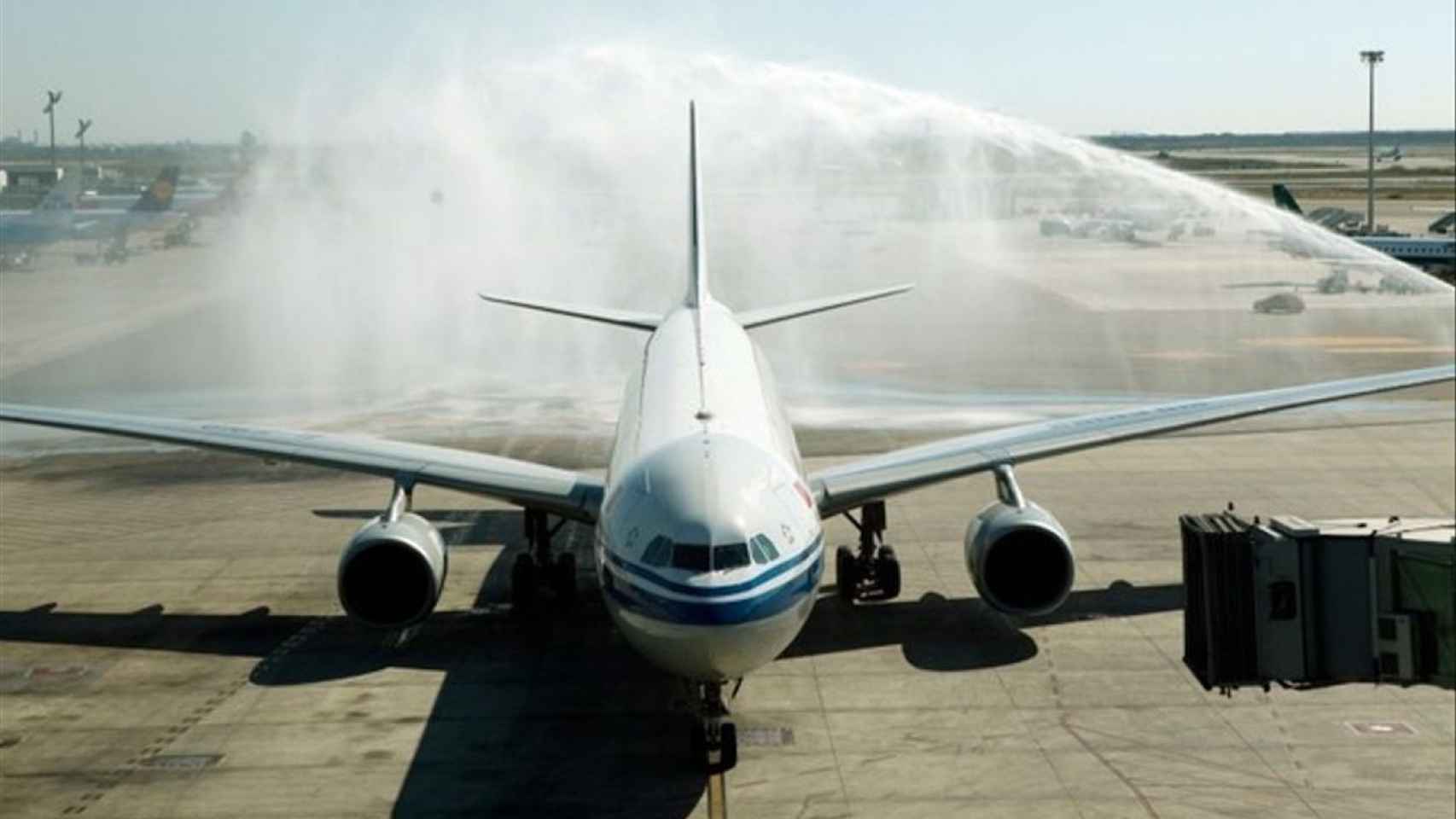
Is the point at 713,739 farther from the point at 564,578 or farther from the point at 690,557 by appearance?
the point at 564,578

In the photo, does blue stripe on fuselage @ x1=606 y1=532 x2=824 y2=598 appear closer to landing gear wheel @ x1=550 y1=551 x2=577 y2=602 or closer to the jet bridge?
the jet bridge

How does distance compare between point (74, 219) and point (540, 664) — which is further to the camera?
point (74, 219)

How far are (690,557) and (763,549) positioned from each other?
73 centimetres

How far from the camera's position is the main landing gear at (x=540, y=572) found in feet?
77.6

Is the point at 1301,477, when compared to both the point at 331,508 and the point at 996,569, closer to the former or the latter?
the point at 996,569

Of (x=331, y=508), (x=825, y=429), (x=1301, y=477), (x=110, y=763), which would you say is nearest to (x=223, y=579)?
(x=331, y=508)

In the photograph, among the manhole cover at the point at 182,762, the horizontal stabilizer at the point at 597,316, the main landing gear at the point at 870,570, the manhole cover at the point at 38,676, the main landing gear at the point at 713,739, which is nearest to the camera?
the main landing gear at the point at 713,739

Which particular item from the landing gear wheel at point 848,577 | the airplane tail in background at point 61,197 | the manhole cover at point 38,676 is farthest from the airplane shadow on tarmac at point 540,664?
the airplane tail in background at point 61,197

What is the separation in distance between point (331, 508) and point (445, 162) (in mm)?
27881

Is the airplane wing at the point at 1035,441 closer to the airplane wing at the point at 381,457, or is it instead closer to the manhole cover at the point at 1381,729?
the airplane wing at the point at 381,457

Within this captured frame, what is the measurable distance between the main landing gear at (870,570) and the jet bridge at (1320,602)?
12097 mm

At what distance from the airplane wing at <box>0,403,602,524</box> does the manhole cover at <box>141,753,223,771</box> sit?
207 inches

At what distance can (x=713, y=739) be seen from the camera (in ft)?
56.2

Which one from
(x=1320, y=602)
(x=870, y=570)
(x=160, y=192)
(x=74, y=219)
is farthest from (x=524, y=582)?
(x=160, y=192)
